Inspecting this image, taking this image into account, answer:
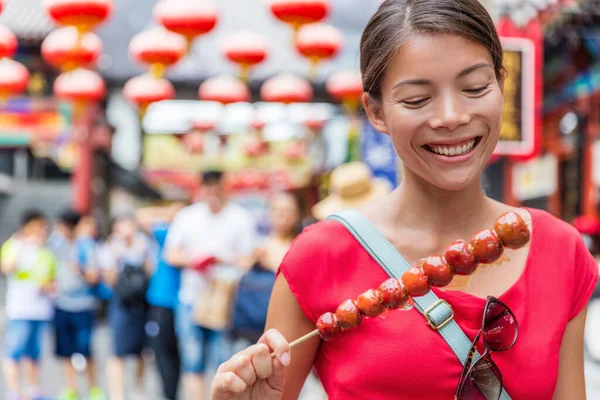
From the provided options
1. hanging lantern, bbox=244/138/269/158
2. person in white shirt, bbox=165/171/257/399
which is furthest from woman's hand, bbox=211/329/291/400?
hanging lantern, bbox=244/138/269/158

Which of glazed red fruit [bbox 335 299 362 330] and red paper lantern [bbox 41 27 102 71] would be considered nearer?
glazed red fruit [bbox 335 299 362 330]

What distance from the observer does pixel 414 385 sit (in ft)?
5.31

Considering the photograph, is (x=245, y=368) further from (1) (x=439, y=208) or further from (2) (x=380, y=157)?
(2) (x=380, y=157)

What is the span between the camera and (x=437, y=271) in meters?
1.60

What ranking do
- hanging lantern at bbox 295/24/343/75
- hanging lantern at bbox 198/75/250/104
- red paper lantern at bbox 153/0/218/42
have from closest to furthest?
1. red paper lantern at bbox 153/0/218/42
2. hanging lantern at bbox 295/24/343/75
3. hanging lantern at bbox 198/75/250/104

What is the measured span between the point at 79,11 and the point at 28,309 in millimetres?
2959

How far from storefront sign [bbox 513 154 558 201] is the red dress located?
506 inches

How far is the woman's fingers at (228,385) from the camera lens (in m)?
1.52

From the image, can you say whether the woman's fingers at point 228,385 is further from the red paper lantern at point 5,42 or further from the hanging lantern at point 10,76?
the hanging lantern at point 10,76

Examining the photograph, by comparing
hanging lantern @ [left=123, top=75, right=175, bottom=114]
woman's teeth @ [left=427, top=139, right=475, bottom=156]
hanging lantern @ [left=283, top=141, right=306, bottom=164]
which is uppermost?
woman's teeth @ [left=427, top=139, right=475, bottom=156]

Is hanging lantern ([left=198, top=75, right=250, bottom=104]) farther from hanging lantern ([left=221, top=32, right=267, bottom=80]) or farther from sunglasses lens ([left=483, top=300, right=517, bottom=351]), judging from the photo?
sunglasses lens ([left=483, top=300, right=517, bottom=351])

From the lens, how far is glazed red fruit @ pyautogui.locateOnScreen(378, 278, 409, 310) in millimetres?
1579

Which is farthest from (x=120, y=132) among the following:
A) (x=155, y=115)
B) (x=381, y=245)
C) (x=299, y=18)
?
(x=381, y=245)

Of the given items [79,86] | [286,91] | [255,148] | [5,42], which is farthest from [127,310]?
[255,148]
